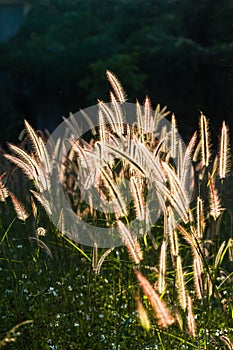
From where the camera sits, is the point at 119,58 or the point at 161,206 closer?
the point at 161,206

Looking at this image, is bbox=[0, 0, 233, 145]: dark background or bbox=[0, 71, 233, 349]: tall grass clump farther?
bbox=[0, 0, 233, 145]: dark background

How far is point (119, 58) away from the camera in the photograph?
8570 millimetres

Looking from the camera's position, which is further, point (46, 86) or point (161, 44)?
point (46, 86)

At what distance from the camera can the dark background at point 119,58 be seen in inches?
329

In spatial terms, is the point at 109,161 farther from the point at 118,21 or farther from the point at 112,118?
the point at 118,21

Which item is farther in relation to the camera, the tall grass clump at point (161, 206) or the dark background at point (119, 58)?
the dark background at point (119, 58)

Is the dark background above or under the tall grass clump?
above

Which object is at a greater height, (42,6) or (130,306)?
(42,6)

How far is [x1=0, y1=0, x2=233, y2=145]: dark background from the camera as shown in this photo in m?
8.37

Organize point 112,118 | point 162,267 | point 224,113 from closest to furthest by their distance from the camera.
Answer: point 162,267 < point 112,118 < point 224,113

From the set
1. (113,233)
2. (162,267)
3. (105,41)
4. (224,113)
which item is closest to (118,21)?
(105,41)

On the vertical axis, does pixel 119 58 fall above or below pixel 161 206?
above

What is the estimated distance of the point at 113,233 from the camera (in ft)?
9.66

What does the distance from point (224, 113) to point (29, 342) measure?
591 centimetres
